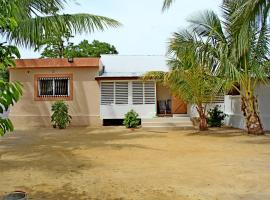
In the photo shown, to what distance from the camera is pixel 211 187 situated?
269 inches

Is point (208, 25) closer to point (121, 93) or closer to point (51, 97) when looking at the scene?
point (121, 93)

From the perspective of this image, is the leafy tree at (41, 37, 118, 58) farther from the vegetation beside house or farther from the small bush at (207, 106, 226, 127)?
the vegetation beside house

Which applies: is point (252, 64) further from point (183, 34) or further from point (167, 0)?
point (167, 0)

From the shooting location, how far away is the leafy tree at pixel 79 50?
41.3 meters

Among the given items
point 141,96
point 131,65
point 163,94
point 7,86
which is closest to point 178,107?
point 163,94

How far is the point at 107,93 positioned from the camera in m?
21.7

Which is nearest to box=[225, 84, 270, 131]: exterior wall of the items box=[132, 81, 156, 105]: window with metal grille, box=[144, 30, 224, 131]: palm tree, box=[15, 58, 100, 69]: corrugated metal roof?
box=[144, 30, 224, 131]: palm tree

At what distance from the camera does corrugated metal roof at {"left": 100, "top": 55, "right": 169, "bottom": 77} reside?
74.0 feet

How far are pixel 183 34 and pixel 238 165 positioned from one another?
811cm

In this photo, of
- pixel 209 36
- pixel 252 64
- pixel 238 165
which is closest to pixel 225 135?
pixel 252 64

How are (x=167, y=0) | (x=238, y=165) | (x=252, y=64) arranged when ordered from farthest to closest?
(x=252, y=64)
(x=167, y=0)
(x=238, y=165)

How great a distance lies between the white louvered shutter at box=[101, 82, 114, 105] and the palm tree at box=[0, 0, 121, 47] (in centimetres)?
945

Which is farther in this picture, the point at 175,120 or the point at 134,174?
the point at 175,120

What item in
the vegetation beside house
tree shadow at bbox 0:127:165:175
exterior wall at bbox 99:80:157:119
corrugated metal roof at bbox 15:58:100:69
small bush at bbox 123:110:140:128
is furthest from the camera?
exterior wall at bbox 99:80:157:119
